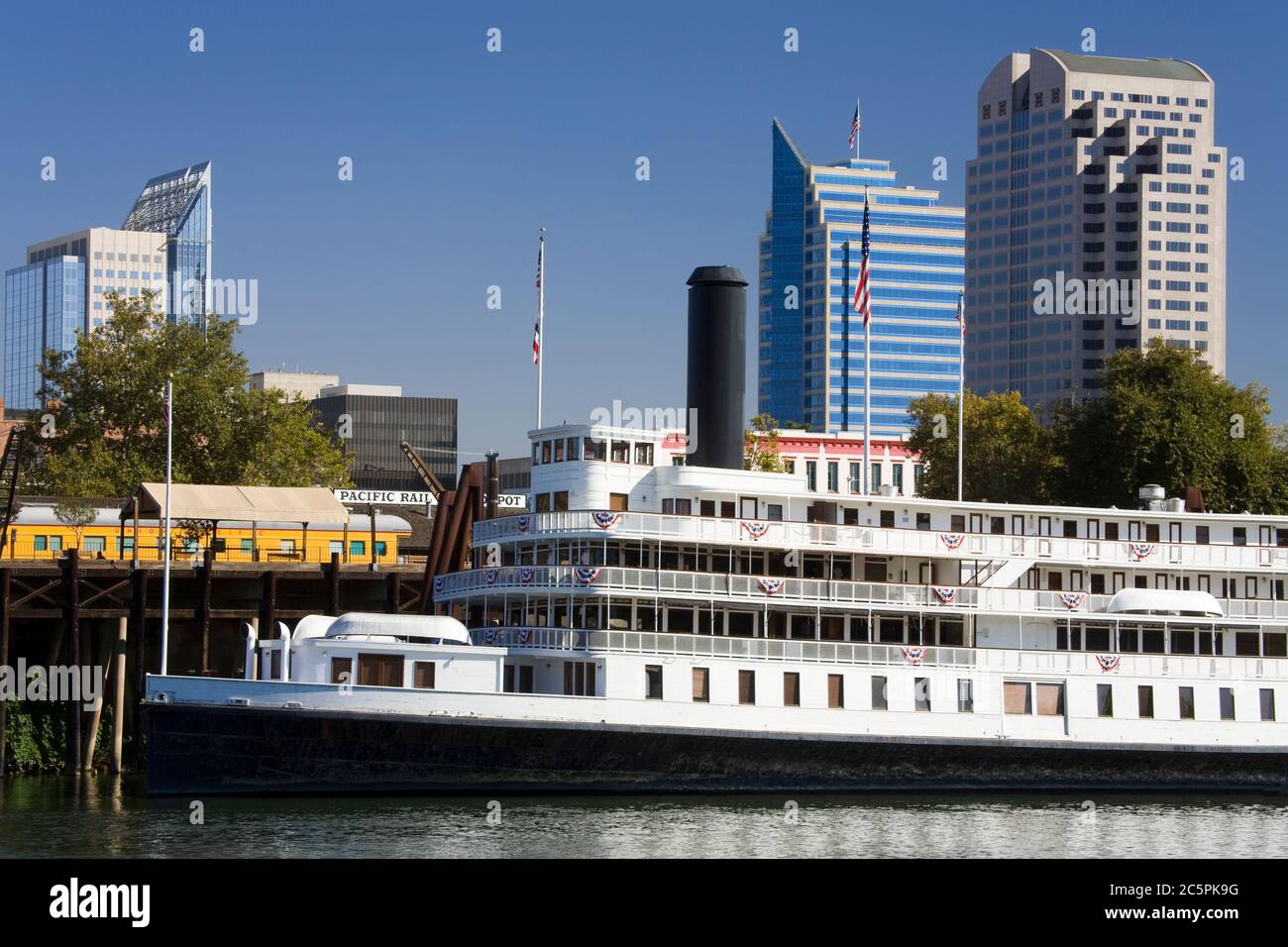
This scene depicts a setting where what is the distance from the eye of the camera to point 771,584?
1711 inches

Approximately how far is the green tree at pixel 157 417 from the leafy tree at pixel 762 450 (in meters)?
20.7

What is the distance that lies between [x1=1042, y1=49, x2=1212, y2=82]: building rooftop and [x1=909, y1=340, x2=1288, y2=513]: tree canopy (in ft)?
372

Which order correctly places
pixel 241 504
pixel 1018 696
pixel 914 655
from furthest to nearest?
pixel 241 504 → pixel 1018 696 → pixel 914 655

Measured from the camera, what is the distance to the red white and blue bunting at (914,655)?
4400cm

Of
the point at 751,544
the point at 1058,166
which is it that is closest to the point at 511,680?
the point at 751,544

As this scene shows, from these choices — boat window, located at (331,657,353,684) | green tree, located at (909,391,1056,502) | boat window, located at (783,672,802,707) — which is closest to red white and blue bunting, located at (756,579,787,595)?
boat window, located at (783,672,802,707)

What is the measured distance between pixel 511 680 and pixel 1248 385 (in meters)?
50.5

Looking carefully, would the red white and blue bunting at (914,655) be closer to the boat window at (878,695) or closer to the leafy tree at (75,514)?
the boat window at (878,695)

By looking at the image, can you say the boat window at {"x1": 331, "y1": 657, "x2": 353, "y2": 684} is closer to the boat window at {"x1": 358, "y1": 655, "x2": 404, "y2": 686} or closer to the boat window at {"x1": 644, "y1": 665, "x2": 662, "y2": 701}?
the boat window at {"x1": 358, "y1": 655, "x2": 404, "y2": 686}

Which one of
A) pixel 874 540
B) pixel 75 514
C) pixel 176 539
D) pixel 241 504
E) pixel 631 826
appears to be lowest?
pixel 631 826

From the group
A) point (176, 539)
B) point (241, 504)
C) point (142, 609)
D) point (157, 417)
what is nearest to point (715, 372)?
point (142, 609)

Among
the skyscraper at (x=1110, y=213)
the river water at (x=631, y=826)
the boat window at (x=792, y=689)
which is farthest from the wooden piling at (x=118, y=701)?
the skyscraper at (x=1110, y=213)

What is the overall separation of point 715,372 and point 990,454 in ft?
145

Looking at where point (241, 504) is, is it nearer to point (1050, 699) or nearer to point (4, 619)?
point (4, 619)
